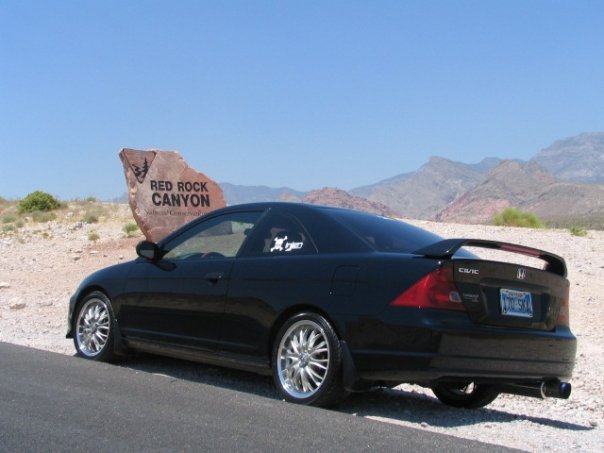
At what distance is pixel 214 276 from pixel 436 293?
6.93 ft

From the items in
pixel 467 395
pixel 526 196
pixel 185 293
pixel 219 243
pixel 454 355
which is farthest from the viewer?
pixel 526 196

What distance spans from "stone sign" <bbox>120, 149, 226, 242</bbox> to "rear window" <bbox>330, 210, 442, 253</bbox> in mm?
10955

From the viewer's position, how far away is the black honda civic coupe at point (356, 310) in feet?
18.4

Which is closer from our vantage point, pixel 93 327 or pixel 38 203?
pixel 93 327

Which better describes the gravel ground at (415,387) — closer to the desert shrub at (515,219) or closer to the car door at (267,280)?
the car door at (267,280)

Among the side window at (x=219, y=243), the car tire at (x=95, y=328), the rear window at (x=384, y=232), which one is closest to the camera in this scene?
the rear window at (x=384, y=232)

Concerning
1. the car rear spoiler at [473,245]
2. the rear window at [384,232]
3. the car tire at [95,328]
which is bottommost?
the car tire at [95,328]

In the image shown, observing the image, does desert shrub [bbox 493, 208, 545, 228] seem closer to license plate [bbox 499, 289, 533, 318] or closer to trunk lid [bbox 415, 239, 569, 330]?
trunk lid [bbox 415, 239, 569, 330]

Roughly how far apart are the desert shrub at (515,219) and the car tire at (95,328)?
74.4ft

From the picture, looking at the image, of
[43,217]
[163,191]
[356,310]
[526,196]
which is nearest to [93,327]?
[356,310]

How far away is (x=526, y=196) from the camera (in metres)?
130

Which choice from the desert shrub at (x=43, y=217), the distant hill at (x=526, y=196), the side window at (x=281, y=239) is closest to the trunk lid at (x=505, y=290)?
the side window at (x=281, y=239)

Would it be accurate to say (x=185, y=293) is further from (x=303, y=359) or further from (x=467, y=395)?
(x=467, y=395)

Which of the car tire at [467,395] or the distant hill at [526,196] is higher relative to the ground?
the distant hill at [526,196]
